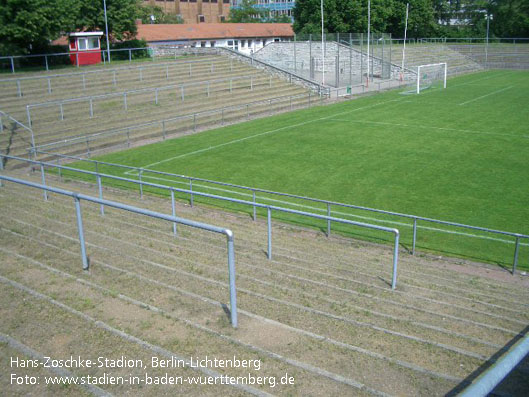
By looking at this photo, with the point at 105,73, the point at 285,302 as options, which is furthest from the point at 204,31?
the point at 285,302

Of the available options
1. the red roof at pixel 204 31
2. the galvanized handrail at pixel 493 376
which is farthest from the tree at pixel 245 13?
the galvanized handrail at pixel 493 376

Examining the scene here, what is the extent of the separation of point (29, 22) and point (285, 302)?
1247 inches

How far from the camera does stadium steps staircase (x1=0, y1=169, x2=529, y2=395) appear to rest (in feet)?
16.1

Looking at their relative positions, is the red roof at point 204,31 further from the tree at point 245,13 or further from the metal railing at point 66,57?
the metal railing at point 66,57

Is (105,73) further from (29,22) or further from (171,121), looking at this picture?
(171,121)

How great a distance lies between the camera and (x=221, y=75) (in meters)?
38.0

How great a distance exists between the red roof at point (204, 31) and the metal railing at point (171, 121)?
33.3 m

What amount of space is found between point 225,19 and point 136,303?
103538mm

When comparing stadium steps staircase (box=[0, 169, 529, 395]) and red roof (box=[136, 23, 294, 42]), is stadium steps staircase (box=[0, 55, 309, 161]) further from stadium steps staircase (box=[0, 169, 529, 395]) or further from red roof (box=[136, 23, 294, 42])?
red roof (box=[136, 23, 294, 42])

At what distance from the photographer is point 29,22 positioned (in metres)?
32.0

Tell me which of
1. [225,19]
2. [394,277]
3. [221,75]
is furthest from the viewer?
[225,19]

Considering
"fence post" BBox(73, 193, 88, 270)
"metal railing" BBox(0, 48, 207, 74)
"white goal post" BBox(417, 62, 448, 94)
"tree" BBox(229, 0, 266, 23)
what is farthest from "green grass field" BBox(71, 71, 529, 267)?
"tree" BBox(229, 0, 266, 23)

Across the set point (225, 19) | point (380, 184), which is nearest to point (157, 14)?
point (225, 19)

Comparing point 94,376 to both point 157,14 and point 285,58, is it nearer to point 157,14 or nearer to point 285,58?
point 285,58
